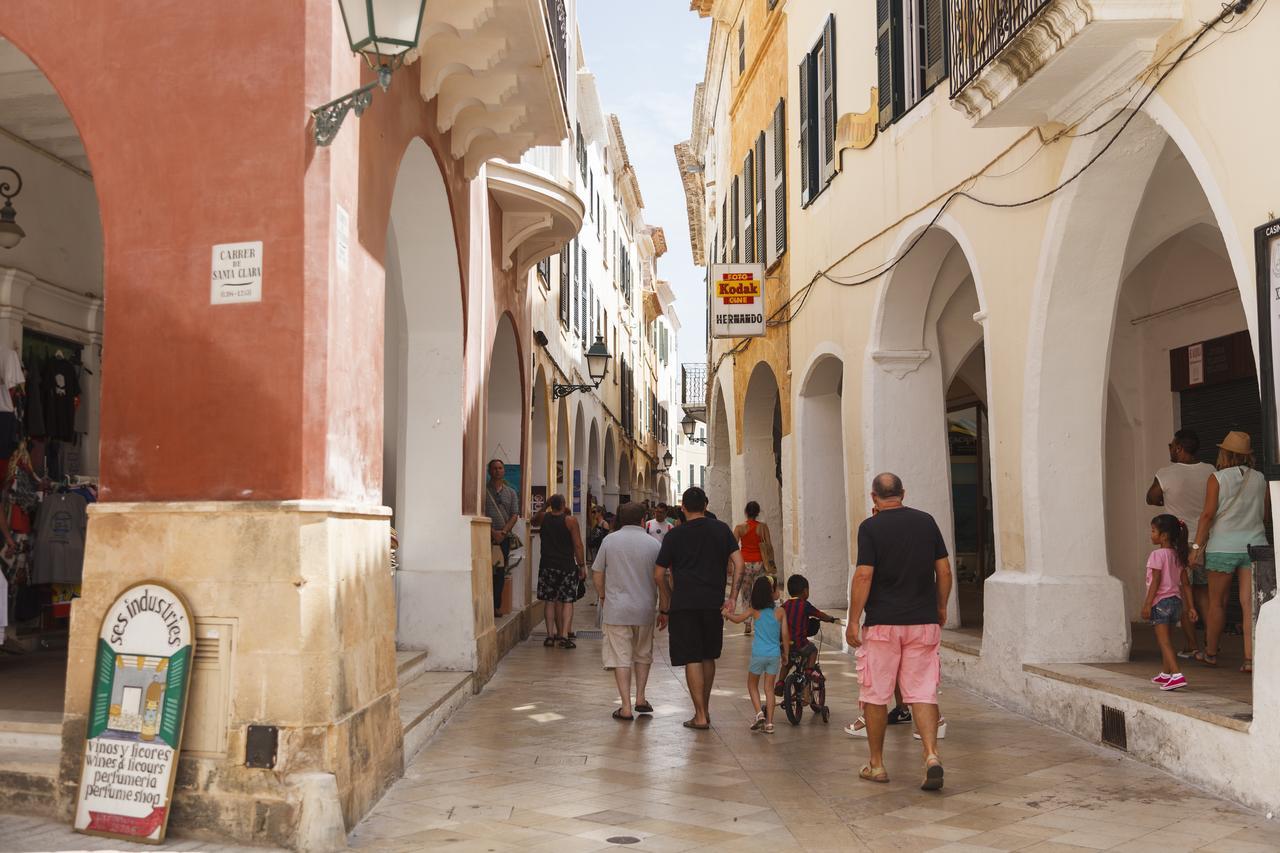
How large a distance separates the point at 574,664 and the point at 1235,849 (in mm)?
7630

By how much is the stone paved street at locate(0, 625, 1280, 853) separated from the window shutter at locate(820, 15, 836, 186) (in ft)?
24.7

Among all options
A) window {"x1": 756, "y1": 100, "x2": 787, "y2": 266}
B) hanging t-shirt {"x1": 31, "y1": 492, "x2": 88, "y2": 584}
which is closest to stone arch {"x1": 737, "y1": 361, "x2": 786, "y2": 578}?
window {"x1": 756, "y1": 100, "x2": 787, "y2": 266}

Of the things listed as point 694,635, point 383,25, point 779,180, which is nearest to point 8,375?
point 383,25

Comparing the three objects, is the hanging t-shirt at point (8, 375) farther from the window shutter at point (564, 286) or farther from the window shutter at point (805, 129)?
the window shutter at point (564, 286)

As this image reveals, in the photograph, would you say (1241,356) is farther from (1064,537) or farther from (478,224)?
(478,224)

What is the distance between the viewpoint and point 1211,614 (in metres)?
8.18

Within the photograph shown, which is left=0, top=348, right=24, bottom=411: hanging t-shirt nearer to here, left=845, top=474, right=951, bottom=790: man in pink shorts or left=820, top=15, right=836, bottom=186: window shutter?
left=845, top=474, right=951, bottom=790: man in pink shorts

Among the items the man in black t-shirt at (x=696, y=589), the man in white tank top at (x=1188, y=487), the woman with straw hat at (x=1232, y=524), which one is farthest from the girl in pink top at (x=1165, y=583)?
the man in black t-shirt at (x=696, y=589)

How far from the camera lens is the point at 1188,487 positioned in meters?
8.97

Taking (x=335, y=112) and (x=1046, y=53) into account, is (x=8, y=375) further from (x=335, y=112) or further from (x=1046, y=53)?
(x=1046, y=53)

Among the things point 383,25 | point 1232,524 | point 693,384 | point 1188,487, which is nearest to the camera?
point 383,25

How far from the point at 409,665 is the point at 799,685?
9.56ft

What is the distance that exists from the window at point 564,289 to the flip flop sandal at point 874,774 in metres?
14.9

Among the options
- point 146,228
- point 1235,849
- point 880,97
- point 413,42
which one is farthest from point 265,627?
point 880,97
